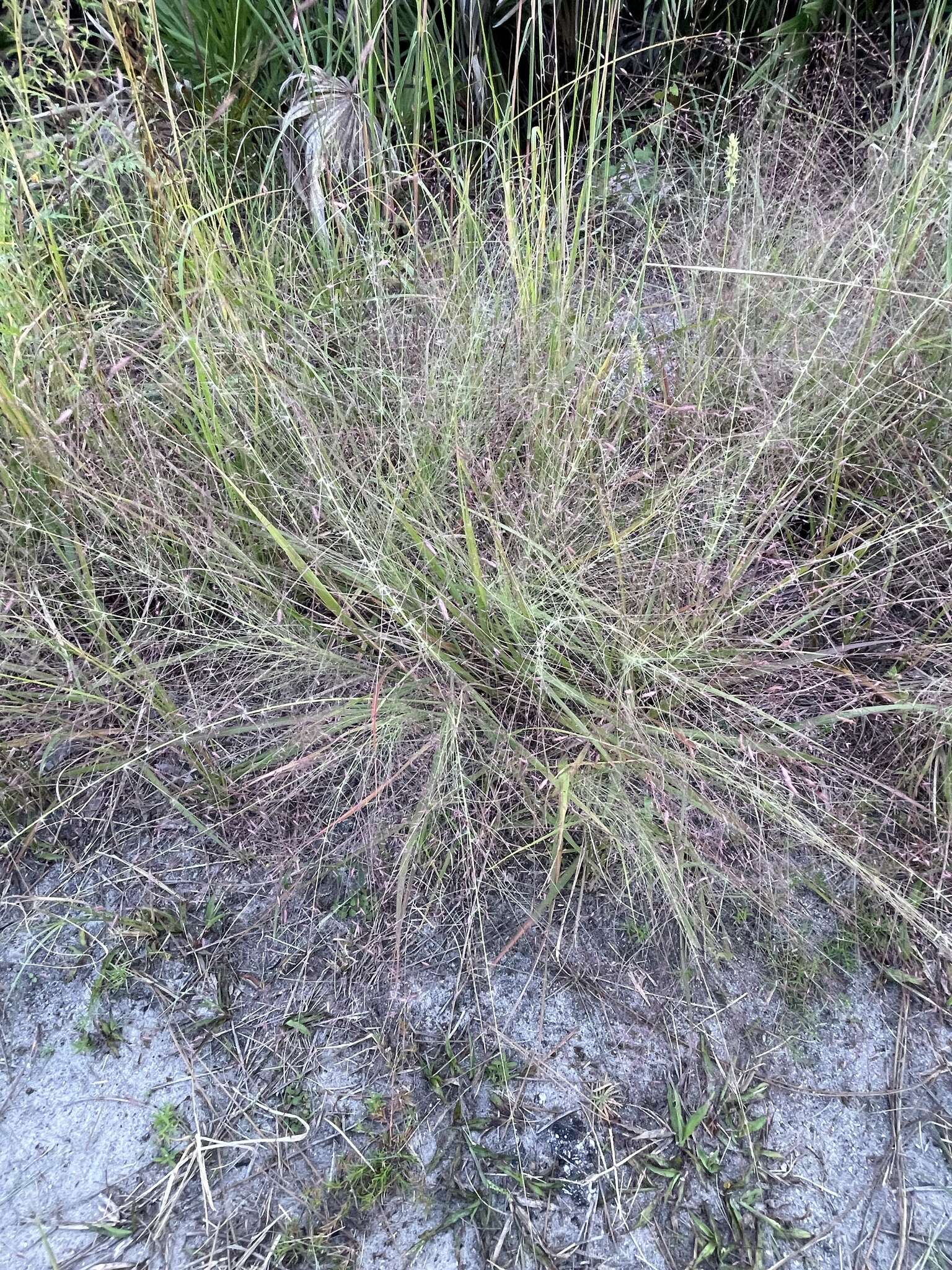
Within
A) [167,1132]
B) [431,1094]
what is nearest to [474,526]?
[431,1094]

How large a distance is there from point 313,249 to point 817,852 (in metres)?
1.47

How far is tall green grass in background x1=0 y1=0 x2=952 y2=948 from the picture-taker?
3.58 feet

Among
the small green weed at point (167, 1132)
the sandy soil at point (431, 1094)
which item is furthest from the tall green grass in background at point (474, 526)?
the small green weed at point (167, 1132)

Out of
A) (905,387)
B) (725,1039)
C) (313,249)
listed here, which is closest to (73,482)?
(313,249)

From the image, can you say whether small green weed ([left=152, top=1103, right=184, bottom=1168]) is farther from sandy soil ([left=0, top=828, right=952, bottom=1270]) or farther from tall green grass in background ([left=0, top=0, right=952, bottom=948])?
tall green grass in background ([left=0, top=0, right=952, bottom=948])

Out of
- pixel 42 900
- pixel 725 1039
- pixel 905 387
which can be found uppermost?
pixel 905 387

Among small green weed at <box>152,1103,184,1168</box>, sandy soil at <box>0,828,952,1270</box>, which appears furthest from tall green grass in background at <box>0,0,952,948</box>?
small green weed at <box>152,1103,184,1168</box>

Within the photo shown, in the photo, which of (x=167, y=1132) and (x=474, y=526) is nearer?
(x=167, y=1132)

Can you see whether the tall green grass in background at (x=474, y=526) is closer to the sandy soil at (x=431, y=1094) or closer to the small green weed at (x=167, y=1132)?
the sandy soil at (x=431, y=1094)

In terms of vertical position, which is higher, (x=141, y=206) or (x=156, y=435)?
(x=141, y=206)

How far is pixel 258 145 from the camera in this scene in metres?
1.81

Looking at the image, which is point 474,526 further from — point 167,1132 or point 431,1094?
point 167,1132

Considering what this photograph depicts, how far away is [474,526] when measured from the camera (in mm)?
1255

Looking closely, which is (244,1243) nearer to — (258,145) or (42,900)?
(42,900)
